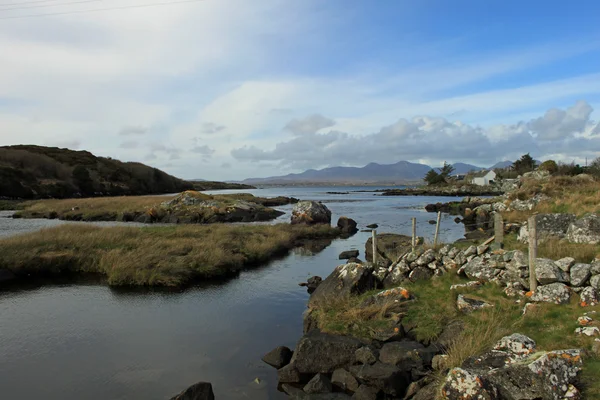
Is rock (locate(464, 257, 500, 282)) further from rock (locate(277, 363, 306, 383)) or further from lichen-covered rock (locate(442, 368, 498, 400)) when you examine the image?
rock (locate(277, 363, 306, 383))

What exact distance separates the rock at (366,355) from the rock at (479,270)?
5.80 m

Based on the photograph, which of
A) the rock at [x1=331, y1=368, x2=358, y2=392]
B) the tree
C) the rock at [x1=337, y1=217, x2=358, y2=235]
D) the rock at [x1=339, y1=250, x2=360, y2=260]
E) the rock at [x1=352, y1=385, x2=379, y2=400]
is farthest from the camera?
the tree

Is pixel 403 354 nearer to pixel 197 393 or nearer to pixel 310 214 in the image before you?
pixel 197 393

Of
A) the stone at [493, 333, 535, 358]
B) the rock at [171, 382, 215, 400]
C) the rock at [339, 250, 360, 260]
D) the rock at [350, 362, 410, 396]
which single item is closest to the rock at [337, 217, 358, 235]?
the rock at [339, 250, 360, 260]

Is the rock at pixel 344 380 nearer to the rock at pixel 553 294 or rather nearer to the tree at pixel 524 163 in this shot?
the rock at pixel 553 294

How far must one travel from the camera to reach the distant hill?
89.1 meters

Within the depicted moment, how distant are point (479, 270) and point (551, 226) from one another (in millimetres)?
8106

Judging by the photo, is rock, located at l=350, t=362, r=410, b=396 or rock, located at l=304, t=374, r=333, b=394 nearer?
rock, located at l=350, t=362, r=410, b=396

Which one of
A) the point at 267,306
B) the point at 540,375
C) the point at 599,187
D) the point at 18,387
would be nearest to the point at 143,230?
the point at 267,306

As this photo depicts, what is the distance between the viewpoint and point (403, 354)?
11008mm

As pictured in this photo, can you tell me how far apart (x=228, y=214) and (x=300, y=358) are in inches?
1750

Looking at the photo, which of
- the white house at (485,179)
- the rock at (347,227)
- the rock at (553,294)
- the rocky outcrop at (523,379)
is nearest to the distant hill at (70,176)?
the rock at (347,227)

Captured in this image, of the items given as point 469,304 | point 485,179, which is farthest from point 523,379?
point 485,179

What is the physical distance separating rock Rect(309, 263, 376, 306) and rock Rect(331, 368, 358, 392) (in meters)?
4.62
